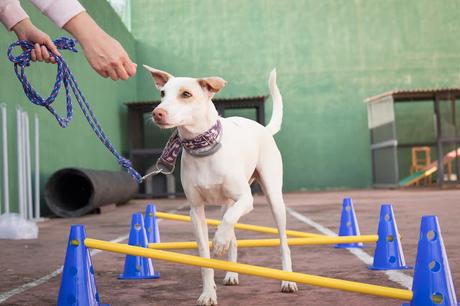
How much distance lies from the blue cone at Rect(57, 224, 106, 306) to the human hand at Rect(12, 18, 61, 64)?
977 mm

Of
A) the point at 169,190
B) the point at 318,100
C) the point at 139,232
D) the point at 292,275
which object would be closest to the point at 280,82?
the point at 318,100

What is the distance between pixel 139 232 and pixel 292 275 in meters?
2.01

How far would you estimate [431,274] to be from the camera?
2.68 meters

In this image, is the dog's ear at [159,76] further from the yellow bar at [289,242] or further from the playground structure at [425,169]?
the playground structure at [425,169]

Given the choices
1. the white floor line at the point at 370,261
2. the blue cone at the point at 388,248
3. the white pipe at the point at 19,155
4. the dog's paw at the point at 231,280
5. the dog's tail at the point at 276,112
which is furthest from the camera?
the white pipe at the point at 19,155

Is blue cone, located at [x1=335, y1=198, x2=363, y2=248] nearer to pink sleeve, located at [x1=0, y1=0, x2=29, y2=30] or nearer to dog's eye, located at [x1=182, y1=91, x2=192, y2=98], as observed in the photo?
dog's eye, located at [x1=182, y1=91, x2=192, y2=98]

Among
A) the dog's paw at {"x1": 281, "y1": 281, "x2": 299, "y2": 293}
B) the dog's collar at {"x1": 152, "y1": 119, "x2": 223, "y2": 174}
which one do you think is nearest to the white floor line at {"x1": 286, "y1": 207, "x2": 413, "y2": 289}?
the dog's paw at {"x1": 281, "y1": 281, "x2": 299, "y2": 293}

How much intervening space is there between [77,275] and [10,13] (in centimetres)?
138

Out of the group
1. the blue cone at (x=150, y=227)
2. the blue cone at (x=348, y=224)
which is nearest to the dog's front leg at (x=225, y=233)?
the blue cone at (x=150, y=227)

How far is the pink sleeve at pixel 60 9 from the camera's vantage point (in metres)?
1.81

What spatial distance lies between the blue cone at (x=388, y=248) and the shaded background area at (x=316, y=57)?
1545cm

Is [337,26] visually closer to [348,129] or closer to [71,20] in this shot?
[348,129]

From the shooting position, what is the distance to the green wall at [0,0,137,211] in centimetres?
969

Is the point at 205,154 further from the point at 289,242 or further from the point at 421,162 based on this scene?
the point at 421,162
